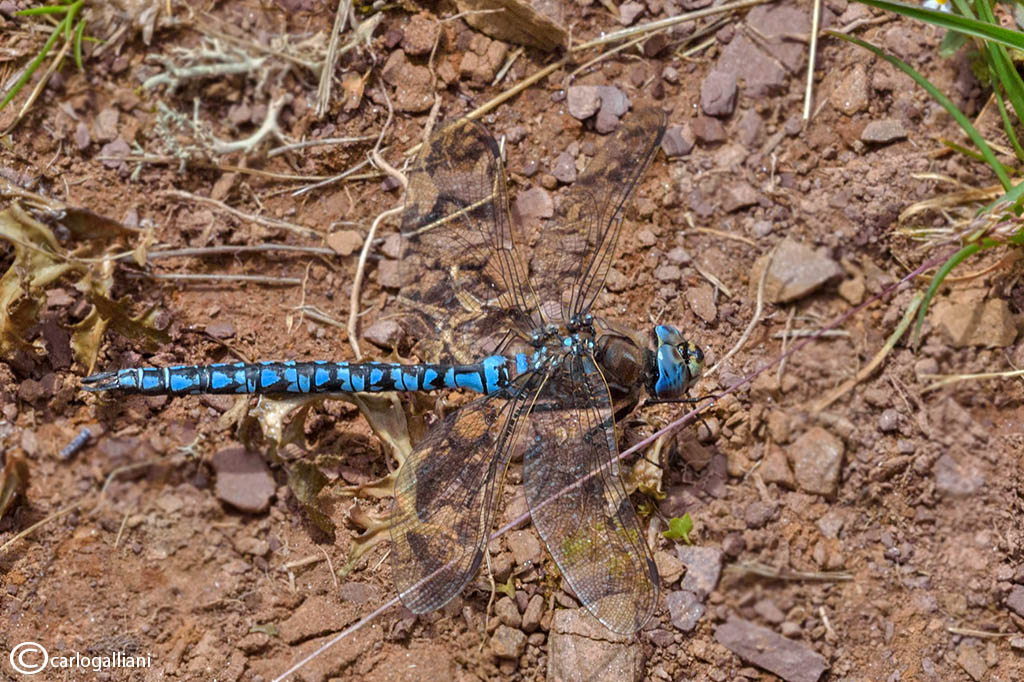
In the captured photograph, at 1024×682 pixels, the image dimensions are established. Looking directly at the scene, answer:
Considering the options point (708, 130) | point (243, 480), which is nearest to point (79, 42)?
point (243, 480)

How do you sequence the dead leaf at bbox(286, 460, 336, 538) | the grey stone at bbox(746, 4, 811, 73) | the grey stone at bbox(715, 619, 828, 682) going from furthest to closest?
the grey stone at bbox(746, 4, 811, 73) < the dead leaf at bbox(286, 460, 336, 538) < the grey stone at bbox(715, 619, 828, 682)

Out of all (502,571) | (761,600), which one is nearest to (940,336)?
(761,600)

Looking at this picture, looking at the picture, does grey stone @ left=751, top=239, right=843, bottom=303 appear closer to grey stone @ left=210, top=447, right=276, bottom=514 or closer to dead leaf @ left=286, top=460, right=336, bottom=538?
dead leaf @ left=286, top=460, right=336, bottom=538

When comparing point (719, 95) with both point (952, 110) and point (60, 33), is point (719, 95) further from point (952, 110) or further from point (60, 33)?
point (60, 33)

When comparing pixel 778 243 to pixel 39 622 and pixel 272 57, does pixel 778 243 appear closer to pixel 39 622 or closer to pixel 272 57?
pixel 272 57

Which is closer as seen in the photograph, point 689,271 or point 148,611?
point 148,611

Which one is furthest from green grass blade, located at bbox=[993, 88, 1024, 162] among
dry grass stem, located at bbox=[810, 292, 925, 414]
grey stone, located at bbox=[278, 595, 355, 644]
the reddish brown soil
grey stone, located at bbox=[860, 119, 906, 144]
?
grey stone, located at bbox=[278, 595, 355, 644]

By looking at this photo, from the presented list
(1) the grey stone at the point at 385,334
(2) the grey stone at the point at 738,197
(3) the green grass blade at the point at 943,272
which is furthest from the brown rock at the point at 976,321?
(1) the grey stone at the point at 385,334
